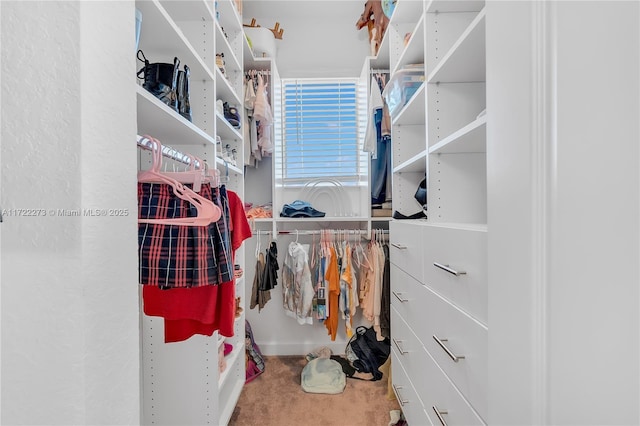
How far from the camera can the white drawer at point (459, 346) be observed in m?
0.79

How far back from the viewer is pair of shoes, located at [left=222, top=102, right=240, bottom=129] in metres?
1.93

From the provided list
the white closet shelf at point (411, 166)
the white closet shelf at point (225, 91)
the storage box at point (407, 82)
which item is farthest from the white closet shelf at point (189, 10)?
the white closet shelf at point (411, 166)

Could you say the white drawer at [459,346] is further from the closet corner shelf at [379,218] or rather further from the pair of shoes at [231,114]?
the pair of shoes at [231,114]

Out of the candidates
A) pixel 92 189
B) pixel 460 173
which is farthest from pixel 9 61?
pixel 460 173

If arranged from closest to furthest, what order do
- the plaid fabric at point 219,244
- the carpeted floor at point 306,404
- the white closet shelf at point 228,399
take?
the plaid fabric at point 219,244 < the white closet shelf at point 228,399 < the carpeted floor at point 306,404

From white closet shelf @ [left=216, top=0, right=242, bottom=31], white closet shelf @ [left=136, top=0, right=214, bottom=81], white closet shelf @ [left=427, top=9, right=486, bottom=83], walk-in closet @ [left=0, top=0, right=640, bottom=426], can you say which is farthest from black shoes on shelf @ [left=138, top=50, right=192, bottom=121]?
white closet shelf @ [left=427, top=9, right=486, bottom=83]

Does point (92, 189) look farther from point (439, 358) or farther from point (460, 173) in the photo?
point (460, 173)

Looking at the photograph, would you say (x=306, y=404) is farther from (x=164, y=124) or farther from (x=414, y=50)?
(x=414, y=50)

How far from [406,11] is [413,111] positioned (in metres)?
0.62

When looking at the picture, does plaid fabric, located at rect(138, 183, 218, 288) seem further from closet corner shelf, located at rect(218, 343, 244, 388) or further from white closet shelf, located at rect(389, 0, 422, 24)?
white closet shelf, located at rect(389, 0, 422, 24)

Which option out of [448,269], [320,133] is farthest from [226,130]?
[448,269]

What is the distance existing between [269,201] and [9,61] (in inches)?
84.1

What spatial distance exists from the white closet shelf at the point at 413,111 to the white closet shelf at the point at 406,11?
0.57 m

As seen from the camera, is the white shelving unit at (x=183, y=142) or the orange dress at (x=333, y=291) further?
the orange dress at (x=333, y=291)
